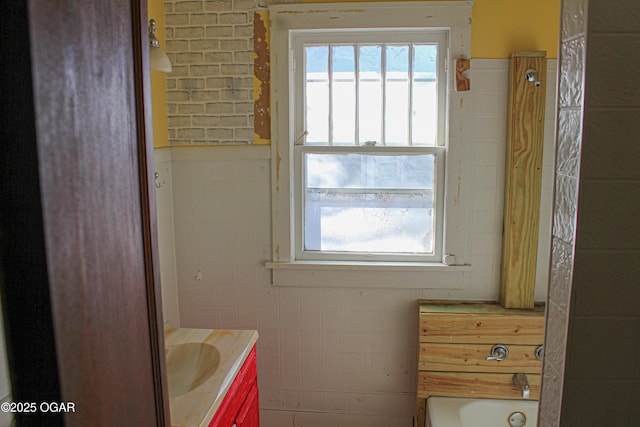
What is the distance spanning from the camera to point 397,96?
292cm

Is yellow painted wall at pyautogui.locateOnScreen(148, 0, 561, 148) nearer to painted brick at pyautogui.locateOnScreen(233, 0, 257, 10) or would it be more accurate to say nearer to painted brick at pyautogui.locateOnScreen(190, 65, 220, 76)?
painted brick at pyautogui.locateOnScreen(190, 65, 220, 76)

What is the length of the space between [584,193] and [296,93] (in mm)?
2212

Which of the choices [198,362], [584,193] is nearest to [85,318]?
[584,193]

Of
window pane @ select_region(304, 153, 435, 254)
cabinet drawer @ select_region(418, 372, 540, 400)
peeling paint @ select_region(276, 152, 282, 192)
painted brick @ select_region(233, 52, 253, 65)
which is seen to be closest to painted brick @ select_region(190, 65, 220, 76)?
painted brick @ select_region(233, 52, 253, 65)

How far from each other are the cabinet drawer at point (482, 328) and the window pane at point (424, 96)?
3.19 ft

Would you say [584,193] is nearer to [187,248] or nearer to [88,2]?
[88,2]

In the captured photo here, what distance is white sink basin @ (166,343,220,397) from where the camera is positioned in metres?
2.09

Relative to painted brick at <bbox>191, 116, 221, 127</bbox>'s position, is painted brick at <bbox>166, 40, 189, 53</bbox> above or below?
above

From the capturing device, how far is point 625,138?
92 cm

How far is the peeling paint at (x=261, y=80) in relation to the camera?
9.46 ft

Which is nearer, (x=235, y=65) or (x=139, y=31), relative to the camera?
(x=139, y=31)

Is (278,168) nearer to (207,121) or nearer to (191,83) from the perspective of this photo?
(207,121)

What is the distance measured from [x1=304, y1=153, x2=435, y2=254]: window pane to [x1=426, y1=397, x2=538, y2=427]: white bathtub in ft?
2.75

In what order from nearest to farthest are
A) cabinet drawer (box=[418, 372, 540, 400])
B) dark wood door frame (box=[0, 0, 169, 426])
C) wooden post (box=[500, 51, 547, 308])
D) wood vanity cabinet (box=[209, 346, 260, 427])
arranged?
dark wood door frame (box=[0, 0, 169, 426])
wood vanity cabinet (box=[209, 346, 260, 427])
wooden post (box=[500, 51, 547, 308])
cabinet drawer (box=[418, 372, 540, 400])
